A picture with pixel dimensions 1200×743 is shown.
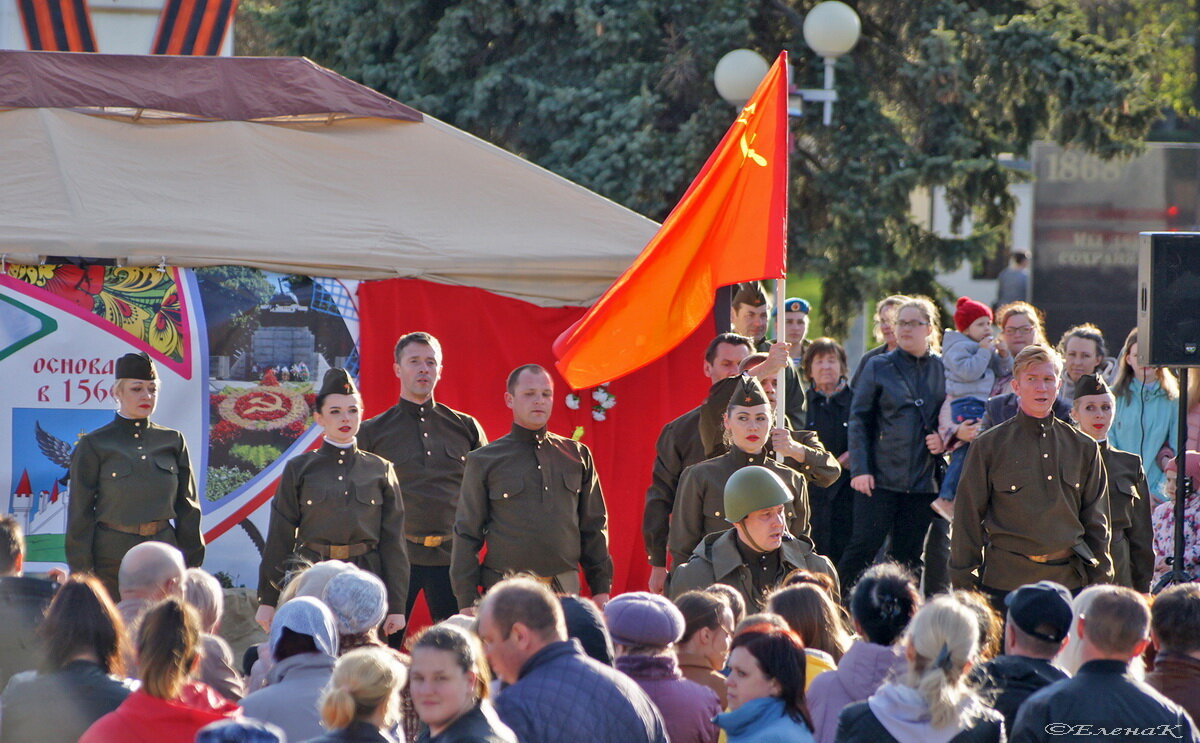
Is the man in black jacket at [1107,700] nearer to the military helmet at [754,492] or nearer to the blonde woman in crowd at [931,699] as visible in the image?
the blonde woman in crowd at [931,699]

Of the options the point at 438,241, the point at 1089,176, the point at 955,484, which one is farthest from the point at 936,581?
the point at 1089,176

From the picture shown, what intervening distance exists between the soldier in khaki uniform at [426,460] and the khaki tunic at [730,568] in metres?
1.98

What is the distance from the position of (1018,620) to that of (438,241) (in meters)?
5.07

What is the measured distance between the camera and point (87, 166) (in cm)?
897

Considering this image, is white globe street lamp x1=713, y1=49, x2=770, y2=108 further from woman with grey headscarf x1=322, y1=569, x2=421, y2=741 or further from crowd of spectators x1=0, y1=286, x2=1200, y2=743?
woman with grey headscarf x1=322, y1=569, x2=421, y2=741

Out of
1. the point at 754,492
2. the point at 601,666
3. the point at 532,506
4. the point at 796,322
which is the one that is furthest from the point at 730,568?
the point at 796,322

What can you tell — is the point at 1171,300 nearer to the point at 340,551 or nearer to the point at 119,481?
the point at 340,551

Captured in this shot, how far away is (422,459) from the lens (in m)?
8.02

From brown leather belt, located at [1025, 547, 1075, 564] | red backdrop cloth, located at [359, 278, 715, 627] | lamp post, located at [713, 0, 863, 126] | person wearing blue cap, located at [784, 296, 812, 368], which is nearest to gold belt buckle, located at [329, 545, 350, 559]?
red backdrop cloth, located at [359, 278, 715, 627]

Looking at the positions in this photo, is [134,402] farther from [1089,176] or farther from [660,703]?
[1089,176]

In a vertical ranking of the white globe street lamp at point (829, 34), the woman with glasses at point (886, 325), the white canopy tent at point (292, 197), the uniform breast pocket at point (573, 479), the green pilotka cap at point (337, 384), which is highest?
the white globe street lamp at point (829, 34)

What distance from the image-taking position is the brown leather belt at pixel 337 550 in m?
7.29

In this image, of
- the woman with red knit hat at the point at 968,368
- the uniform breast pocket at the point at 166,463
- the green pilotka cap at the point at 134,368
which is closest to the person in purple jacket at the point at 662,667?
the uniform breast pocket at the point at 166,463

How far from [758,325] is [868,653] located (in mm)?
4576
